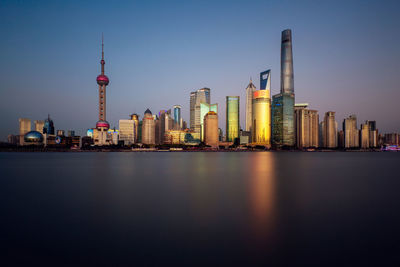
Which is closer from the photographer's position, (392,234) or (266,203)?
(392,234)

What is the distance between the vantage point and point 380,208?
23016mm

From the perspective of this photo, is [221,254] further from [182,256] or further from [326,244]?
[326,244]

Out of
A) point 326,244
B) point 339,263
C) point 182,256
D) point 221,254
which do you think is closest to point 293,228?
point 326,244

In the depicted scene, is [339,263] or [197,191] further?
[197,191]

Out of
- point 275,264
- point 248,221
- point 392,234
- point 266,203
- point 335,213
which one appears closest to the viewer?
point 275,264

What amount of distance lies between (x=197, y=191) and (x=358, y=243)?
67.1ft

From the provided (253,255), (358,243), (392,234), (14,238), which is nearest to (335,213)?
(392,234)

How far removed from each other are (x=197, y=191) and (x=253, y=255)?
19979 mm

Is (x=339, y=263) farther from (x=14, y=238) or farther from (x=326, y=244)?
(x=14, y=238)

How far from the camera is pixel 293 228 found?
55.4ft

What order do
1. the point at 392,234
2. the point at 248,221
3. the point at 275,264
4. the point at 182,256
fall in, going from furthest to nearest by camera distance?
the point at 248,221 → the point at 392,234 → the point at 182,256 → the point at 275,264

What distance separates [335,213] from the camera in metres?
20.9

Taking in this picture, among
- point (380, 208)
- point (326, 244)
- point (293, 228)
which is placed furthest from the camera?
point (380, 208)

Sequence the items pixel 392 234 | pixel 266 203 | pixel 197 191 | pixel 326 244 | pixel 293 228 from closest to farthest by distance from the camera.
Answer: pixel 326 244, pixel 392 234, pixel 293 228, pixel 266 203, pixel 197 191
